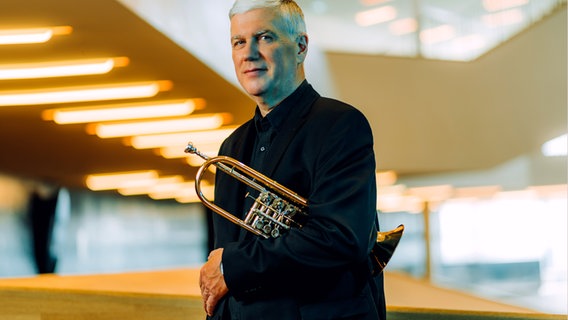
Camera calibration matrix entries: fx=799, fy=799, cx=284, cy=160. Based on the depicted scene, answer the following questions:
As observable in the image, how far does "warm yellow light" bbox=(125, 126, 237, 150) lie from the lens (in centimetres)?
841

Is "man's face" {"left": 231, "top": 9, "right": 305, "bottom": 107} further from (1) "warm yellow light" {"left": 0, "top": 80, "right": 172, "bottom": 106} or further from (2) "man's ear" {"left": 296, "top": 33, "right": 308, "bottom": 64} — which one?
(1) "warm yellow light" {"left": 0, "top": 80, "right": 172, "bottom": 106}

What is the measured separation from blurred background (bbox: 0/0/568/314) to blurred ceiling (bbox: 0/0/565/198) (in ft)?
0.06

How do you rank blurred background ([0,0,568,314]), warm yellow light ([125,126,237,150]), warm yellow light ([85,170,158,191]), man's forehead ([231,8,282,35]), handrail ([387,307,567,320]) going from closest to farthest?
man's forehead ([231,8,282,35]) → handrail ([387,307,567,320]) → blurred background ([0,0,568,314]) → warm yellow light ([125,126,237,150]) → warm yellow light ([85,170,158,191])

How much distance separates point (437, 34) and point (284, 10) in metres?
8.18

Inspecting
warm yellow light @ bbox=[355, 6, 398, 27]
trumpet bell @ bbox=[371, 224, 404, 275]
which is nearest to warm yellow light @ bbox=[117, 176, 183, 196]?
warm yellow light @ bbox=[355, 6, 398, 27]

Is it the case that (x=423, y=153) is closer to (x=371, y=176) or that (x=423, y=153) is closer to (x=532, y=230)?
(x=532, y=230)

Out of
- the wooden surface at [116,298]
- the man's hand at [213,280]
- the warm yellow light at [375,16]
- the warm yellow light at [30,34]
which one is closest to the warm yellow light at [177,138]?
the warm yellow light at [375,16]

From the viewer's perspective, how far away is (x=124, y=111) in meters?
6.95

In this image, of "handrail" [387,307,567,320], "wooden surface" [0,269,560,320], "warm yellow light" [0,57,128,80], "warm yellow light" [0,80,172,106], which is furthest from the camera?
"warm yellow light" [0,80,172,106]

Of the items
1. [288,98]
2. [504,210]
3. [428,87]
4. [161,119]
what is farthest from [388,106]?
[288,98]

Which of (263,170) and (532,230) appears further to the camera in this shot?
(532,230)

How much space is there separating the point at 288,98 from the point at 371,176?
0.27 meters

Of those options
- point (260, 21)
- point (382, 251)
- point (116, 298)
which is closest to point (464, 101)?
point (116, 298)

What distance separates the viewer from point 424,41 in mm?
9570
